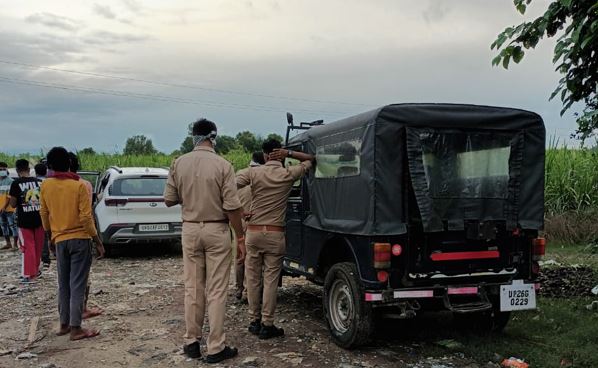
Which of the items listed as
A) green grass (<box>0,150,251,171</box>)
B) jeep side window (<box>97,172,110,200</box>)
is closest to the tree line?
green grass (<box>0,150,251,171</box>)

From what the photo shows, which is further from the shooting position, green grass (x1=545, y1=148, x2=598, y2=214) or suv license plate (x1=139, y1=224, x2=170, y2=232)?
green grass (x1=545, y1=148, x2=598, y2=214)

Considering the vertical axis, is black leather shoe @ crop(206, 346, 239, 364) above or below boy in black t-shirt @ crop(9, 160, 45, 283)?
below

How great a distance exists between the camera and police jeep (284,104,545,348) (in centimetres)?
529

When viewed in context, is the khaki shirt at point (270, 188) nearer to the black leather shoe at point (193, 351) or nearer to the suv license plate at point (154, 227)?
the black leather shoe at point (193, 351)

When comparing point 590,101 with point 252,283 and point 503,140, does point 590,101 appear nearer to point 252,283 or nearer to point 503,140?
point 503,140

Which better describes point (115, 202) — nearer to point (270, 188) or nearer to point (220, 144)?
point (270, 188)

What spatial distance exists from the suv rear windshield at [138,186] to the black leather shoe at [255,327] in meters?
5.83

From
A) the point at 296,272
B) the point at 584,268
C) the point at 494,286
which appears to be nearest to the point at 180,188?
the point at 296,272

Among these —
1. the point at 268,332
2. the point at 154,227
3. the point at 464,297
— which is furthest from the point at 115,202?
the point at 464,297

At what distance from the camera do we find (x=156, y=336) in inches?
248

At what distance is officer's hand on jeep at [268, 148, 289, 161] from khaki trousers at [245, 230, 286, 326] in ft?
2.67

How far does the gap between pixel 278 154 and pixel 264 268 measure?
1249mm

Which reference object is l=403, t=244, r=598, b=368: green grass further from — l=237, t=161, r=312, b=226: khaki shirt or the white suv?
the white suv

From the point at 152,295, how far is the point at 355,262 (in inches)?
155
